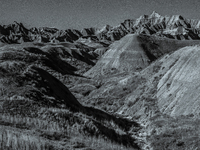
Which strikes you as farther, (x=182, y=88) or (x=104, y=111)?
(x=104, y=111)

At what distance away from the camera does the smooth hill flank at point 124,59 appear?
56016mm

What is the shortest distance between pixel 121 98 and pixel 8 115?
22118 mm

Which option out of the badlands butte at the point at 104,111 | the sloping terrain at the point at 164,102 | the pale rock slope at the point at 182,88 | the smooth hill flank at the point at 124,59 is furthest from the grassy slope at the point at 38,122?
the smooth hill flank at the point at 124,59

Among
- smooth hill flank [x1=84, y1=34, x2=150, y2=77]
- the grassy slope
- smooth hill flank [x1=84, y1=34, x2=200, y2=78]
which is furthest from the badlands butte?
smooth hill flank [x1=84, y1=34, x2=200, y2=78]

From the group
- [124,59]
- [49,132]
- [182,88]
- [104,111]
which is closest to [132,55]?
[124,59]

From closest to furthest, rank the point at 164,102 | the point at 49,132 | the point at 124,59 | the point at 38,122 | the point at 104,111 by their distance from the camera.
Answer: the point at 49,132 < the point at 38,122 < the point at 164,102 < the point at 104,111 < the point at 124,59

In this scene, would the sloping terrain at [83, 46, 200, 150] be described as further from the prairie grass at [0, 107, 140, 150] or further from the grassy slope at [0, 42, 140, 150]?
the prairie grass at [0, 107, 140, 150]

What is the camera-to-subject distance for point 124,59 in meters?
59.0

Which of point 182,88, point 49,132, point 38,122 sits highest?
point 182,88

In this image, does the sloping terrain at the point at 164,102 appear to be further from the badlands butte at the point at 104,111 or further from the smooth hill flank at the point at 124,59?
the smooth hill flank at the point at 124,59

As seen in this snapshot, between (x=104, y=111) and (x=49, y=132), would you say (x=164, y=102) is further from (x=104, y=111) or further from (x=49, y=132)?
(x=49, y=132)

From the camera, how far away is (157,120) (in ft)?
65.2

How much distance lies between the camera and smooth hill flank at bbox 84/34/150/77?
56016 mm

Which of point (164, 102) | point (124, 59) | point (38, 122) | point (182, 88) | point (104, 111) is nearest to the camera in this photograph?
point (38, 122)
